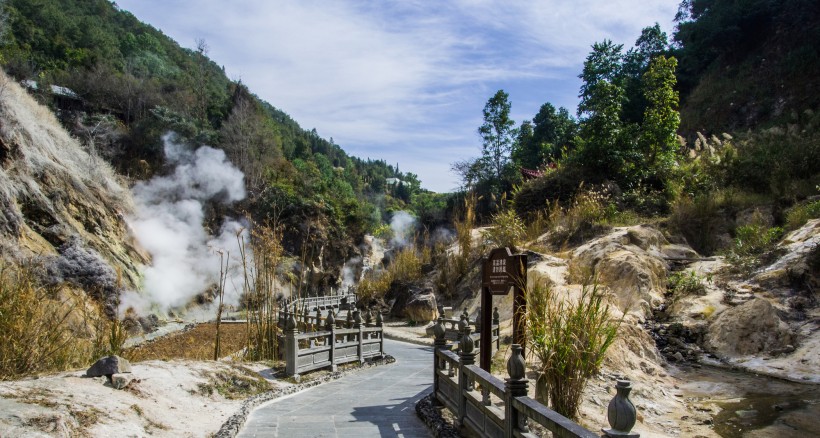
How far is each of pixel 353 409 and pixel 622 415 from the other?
16.4ft

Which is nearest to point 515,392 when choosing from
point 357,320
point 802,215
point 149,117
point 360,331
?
point 360,331

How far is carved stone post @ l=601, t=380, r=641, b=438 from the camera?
2.79 metres

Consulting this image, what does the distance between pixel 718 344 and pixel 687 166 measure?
398 inches

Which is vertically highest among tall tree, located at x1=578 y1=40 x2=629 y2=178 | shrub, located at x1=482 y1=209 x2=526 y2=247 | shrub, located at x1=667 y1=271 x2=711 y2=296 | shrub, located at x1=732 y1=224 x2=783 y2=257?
tall tree, located at x1=578 y1=40 x2=629 y2=178

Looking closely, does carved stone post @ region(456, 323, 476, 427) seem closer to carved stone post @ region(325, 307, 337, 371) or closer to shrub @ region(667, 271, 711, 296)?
carved stone post @ region(325, 307, 337, 371)

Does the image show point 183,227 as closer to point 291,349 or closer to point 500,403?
point 291,349

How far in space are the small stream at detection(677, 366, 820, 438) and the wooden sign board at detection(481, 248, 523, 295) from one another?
3.11 metres

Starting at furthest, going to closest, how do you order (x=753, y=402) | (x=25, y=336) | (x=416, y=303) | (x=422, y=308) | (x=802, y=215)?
(x=416, y=303)
(x=422, y=308)
(x=802, y=215)
(x=753, y=402)
(x=25, y=336)

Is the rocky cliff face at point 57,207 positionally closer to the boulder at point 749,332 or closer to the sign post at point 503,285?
the sign post at point 503,285

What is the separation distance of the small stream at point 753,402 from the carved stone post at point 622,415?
4.66 metres

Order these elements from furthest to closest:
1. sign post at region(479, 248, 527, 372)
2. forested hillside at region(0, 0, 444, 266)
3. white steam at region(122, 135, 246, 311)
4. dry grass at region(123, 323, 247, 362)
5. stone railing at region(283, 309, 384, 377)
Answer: forested hillside at region(0, 0, 444, 266) < white steam at region(122, 135, 246, 311) < dry grass at region(123, 323, 247, 362) < stone railing at region(283, 309, 384, 377) < sign post at region(479, 248, 527, 372)

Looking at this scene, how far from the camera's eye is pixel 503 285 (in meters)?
6.40

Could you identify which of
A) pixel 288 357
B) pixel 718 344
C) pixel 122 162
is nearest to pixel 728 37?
pixel 718 344

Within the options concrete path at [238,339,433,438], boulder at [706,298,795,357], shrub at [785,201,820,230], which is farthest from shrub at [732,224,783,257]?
concrete path at [238,339,433,438]
